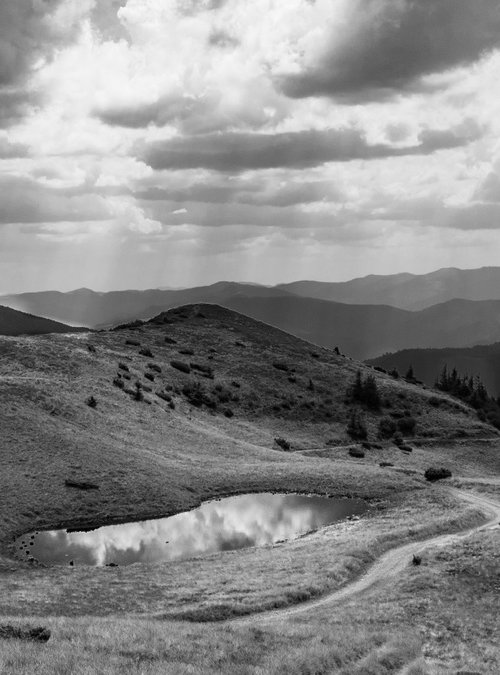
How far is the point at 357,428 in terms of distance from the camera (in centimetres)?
10662

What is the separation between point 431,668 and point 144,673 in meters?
10.7

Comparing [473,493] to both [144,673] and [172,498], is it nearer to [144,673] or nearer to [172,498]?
[172,498]

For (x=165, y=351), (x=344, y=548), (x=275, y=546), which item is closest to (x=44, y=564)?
(x=275, y=546)

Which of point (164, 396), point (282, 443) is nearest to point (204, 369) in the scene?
point (164, 396)

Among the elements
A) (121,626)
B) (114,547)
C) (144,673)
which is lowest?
(114,547)

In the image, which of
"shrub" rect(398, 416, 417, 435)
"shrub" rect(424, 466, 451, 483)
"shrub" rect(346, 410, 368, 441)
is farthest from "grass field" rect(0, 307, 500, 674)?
"shrub" rect(398, 416, 417, 435)

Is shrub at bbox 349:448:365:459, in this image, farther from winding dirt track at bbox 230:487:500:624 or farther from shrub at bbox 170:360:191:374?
shrub at bbox 170:360:191:374

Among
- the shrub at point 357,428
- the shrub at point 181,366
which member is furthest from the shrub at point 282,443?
the shrub at point 181,366

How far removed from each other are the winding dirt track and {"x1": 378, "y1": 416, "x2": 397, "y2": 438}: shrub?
169ft

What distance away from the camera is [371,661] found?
2334 centimetres

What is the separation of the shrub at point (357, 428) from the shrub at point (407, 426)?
6.52 m

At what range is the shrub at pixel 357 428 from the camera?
105062 millimetres

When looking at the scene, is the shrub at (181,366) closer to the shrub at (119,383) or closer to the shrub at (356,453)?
the shrub at (119,383)

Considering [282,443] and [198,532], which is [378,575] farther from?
[282,443]
